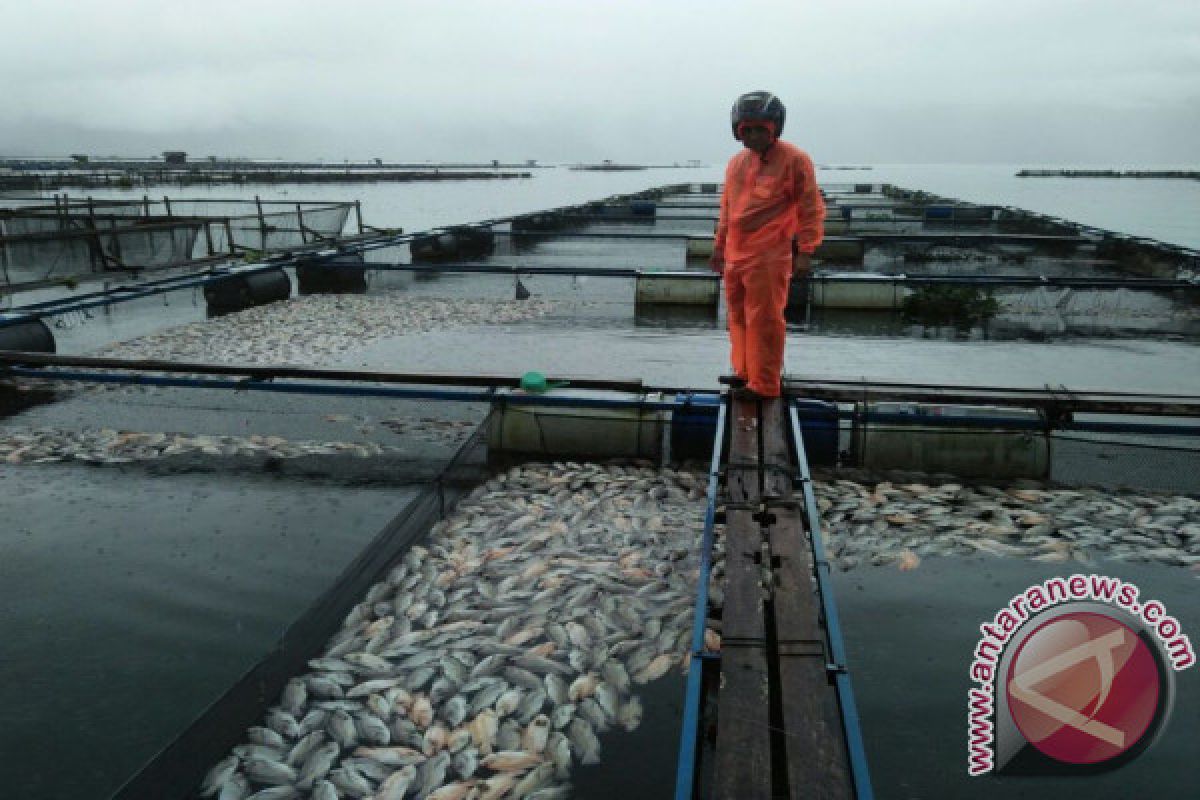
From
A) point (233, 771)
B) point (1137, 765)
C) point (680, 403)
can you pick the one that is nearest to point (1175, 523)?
point (1137, 765)

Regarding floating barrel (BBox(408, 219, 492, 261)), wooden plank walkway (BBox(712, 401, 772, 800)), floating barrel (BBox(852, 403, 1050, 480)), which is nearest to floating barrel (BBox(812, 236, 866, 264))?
floating barrel (BBox(408, 219, 492, 261))

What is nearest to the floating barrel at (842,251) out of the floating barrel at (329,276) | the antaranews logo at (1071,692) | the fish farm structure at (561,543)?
the fish farm structure at (561,543)

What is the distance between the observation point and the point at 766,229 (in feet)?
21.0

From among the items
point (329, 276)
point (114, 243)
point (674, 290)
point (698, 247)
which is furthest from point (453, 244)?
point (674, 290)

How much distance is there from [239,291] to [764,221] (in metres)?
12.9

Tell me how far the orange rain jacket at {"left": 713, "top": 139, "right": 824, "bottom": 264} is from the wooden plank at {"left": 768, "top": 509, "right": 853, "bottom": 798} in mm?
2736

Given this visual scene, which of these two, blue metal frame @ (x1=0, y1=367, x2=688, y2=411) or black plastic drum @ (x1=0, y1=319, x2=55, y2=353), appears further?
black plastic drum @ (x1=0, y1=319, x2=55, y2=353)

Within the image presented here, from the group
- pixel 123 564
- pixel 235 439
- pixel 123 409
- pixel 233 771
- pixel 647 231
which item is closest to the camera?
pixel 233 771

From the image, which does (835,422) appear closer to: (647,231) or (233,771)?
(233,771)

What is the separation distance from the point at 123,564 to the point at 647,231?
33.6m

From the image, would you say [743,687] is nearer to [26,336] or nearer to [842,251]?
[26,336]

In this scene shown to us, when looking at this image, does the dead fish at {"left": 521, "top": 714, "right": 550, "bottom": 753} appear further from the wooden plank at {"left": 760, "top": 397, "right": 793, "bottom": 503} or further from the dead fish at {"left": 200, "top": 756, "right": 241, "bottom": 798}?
the wooden plank at {"left": 760, "top": 397, "right": 793, "bottom": 503}

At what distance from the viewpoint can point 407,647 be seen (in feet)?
14.9

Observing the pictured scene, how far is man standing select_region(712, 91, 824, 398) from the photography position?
615 cm
